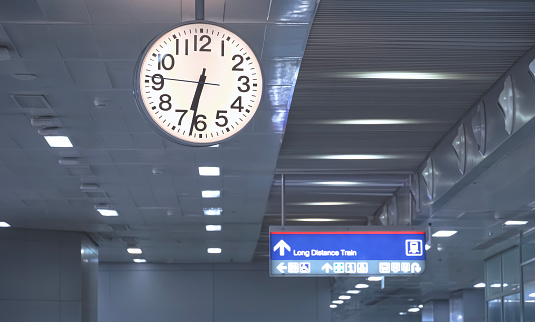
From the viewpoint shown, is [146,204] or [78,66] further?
[146,204]

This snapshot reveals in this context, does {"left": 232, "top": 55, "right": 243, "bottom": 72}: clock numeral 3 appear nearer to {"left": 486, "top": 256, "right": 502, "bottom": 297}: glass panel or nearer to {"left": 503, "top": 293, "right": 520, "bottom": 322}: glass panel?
{"left": 503, "top": 293, "right": 520, "bottom": 322}: glass panel

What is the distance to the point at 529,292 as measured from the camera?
16156 millimetres

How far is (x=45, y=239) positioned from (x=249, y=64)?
14021 millimetres

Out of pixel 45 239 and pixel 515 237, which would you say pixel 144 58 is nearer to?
pixel 515 237

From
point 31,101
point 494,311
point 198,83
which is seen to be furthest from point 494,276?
point 198,83

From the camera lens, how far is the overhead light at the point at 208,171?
12.5 m

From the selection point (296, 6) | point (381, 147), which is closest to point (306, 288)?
point (381, 147)

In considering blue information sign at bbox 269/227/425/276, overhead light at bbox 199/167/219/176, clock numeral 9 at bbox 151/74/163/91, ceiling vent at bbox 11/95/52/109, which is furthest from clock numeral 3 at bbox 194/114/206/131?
blue information sign at bbox 269/227/425/276

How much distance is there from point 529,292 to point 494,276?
3005 mm

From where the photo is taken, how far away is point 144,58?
503cm

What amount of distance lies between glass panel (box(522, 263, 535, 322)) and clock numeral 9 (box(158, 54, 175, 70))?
12.3m

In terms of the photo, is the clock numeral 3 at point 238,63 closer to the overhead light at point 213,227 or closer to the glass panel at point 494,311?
the overhead light at point 213,227

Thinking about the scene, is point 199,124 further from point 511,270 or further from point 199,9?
point 511,270

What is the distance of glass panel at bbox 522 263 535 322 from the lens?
15.9m
